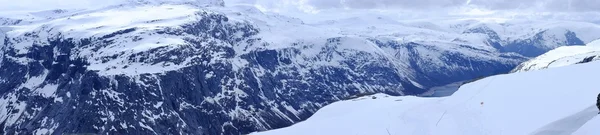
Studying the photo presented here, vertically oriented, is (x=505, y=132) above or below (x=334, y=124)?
above

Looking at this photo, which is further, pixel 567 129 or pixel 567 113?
pixel 567 113

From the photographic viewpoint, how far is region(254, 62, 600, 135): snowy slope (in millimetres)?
43009

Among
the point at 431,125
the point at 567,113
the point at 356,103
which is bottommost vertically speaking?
the point at 356,103

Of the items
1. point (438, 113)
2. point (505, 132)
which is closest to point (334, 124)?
point (438, 113)

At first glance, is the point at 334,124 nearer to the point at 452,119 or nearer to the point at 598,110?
the point at 452,119

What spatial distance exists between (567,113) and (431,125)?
12.2 metres

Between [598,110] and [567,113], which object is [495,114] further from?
[598,110]

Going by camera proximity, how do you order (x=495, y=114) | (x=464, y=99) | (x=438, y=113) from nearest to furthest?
(x=495, y=114)
(x=438, y=113)
(x=464, y=99)

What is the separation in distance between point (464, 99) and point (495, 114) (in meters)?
10.2

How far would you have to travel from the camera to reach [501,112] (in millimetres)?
49594

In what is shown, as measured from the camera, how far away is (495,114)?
4947 centimetres

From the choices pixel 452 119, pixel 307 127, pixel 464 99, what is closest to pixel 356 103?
pixel 307 127

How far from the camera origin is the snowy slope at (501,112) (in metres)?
43.0

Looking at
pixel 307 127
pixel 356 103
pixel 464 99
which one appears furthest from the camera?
pixel 356 103
